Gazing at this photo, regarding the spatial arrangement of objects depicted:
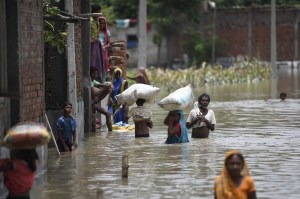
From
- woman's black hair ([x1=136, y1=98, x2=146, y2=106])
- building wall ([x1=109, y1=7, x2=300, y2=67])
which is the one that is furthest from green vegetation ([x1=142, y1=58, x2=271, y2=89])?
building wall ([x1=109, y1=7, x2=300, y2=67])

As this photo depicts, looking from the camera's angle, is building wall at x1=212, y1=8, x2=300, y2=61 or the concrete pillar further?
building wall at x1=212, y1=8, x2=300, y2=61

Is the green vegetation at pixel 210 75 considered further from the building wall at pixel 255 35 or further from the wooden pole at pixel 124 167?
the wooden pole at pixel 124 167

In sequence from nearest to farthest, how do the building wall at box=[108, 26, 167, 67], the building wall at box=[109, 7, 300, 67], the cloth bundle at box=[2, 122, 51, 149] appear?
the cloth bundle at box=[2, 122, 51, 149] → the building wall at box=[108, 26, 167, 67] → the building wall at box=[109, 7, 300, 67]

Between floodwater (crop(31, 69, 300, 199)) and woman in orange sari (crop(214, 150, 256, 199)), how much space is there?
1.81 m

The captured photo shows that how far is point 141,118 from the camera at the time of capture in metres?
20.8

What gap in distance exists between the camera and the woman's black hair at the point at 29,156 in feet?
35.0

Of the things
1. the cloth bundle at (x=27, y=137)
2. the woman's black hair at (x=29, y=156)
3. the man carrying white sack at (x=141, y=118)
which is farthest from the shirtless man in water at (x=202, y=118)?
the cloth bundle at (x=27, y=137)

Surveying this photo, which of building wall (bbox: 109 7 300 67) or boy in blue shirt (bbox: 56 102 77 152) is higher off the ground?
building wall (bbox: 109 7 300 67)

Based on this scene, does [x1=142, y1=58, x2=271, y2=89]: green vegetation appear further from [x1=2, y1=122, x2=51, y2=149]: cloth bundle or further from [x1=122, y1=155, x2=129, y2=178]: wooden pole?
[x1=2, y1=122, x2=51, y2=149]: cloth bundle

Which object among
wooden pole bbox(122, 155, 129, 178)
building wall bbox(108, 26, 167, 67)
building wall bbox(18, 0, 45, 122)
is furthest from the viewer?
building wall bbox(108, 26, 167, 67)

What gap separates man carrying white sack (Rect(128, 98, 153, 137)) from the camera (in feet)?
68.3

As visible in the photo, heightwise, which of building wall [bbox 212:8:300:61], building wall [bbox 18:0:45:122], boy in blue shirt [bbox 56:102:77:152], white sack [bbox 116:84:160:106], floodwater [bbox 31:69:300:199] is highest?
building wall [bbox 212:8:300:61]

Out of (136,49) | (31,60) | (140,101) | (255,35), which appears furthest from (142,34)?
(255,35)

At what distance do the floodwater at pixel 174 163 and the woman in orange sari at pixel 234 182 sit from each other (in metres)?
1.81
